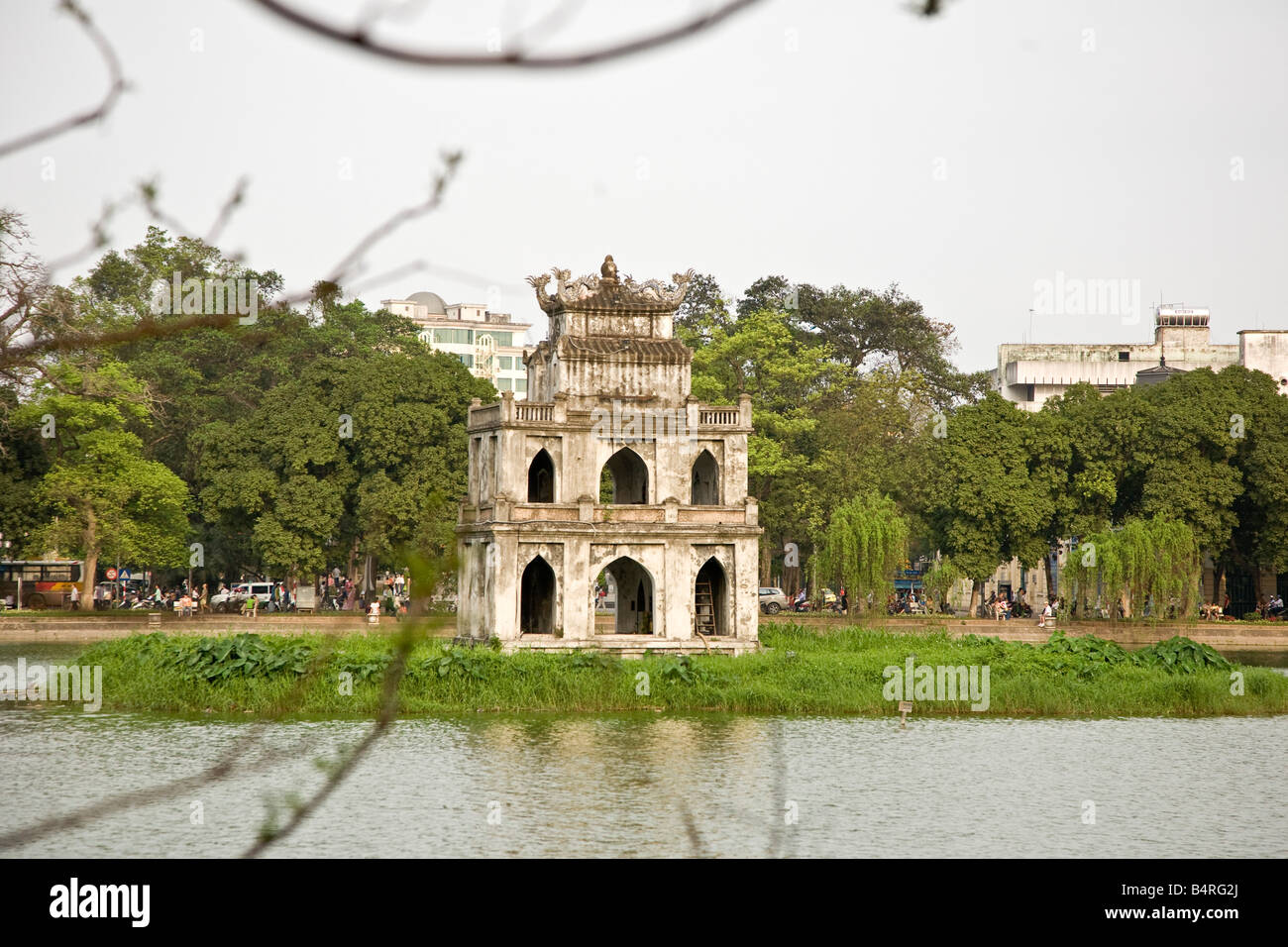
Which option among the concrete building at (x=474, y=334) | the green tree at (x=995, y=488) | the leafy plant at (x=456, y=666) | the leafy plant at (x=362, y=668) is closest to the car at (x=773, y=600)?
the green tree at (x=995, y=488)

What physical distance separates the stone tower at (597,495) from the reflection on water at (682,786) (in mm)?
5420

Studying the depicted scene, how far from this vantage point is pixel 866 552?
5009 cm

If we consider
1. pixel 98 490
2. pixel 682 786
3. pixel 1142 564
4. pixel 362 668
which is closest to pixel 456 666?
pixel 362 668

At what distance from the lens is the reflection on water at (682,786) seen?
20.0 m

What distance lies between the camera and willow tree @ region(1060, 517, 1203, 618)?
50.1m

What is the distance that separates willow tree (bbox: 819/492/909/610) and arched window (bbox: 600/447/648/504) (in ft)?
36.9

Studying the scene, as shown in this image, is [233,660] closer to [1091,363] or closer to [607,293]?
[607,293]

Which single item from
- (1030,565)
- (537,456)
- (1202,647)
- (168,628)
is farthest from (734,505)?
(1030,565)

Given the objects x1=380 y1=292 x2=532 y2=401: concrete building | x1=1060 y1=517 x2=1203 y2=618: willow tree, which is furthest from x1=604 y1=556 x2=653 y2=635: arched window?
x1=380 y1=292 x2=532 y2=401: concrete building

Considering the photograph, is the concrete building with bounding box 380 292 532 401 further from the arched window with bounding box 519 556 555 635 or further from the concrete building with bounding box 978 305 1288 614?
the arched window with bounding box 519 556 555 635

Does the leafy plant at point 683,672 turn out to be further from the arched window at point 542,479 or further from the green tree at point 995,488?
the green tree at point 995,488

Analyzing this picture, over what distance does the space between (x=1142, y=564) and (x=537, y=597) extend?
20424 millimetres

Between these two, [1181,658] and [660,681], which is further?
[1181,658]
